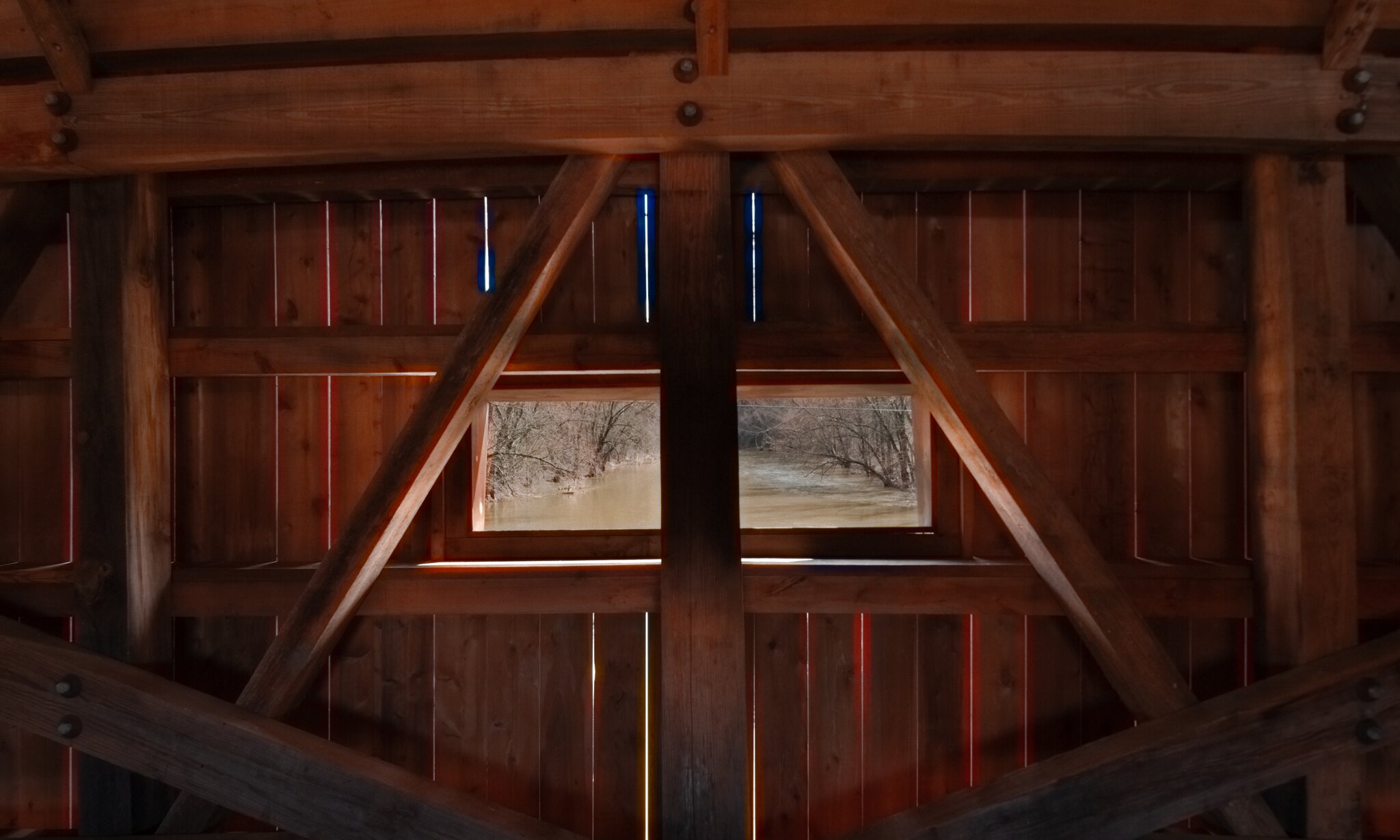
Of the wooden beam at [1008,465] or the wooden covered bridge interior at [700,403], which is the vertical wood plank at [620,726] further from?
the wooden beam at [1008,465]

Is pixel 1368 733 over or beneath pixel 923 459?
beneath

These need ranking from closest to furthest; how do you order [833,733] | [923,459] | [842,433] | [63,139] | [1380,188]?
[63,139] < [1380,188] < [833,733] < [923,459] < [842,433]

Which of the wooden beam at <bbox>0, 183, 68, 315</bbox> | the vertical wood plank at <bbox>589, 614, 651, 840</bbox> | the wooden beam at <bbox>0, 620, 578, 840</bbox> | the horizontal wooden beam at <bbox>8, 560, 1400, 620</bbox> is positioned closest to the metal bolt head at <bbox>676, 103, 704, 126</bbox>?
the horizontal wooden beam at <bbox>8, 560, 1400, 620</bbox>

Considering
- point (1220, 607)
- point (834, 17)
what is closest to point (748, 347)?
point (834, 17)

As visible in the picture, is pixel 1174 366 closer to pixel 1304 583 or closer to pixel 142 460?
pixel 1304 583

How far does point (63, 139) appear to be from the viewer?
227 cm

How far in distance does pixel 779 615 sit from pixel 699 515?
77cm

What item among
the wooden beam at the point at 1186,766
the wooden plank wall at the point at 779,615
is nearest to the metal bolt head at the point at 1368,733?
the wooden beam at the point at 1186,766

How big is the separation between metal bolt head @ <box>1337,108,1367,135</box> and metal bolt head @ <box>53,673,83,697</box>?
4.33 meters

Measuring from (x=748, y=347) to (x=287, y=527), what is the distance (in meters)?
2.00

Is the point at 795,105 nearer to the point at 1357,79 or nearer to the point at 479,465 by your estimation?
the point at 1357,79

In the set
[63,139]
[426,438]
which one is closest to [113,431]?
[63,139]

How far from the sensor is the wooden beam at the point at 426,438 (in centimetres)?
226

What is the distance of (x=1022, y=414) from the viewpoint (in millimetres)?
2770
